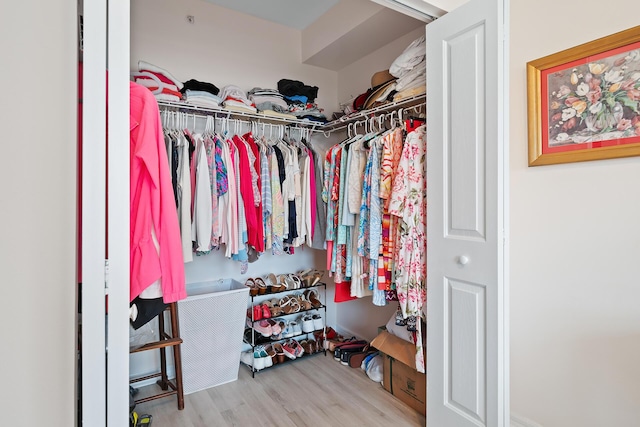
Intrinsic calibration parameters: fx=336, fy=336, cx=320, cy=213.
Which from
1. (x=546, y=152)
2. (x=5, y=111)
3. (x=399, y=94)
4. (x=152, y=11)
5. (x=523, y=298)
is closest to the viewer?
(x=5, y=111)

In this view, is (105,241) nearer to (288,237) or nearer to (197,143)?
(197,143)

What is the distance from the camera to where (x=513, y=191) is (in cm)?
185

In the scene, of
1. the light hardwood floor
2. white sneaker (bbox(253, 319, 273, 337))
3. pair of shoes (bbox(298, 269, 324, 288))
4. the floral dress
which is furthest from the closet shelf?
the light hardwood floor

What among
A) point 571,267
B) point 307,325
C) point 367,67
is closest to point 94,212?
point 571,267

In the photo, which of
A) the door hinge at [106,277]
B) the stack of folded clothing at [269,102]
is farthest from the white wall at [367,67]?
the door hinge at [106,277]

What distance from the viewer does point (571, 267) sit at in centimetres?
163

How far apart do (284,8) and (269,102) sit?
777mm

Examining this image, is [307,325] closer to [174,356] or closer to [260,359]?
[260,359]

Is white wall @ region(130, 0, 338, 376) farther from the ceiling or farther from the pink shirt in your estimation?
the pink shirt

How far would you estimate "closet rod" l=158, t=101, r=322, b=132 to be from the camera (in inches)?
89.4

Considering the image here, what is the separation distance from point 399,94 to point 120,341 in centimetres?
196

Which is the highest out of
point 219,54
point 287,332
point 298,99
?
point 219,54

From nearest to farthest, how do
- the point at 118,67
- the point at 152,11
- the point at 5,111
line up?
the point at 5,111
the point at 118,67
the point at 152,11

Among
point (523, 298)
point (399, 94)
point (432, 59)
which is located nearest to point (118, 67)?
point (432, 59)
